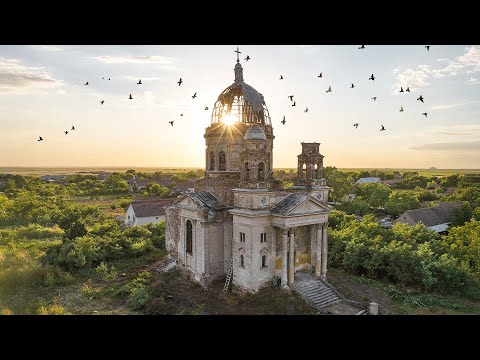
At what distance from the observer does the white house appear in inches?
1517

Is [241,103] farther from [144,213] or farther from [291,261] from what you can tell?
[144,213]

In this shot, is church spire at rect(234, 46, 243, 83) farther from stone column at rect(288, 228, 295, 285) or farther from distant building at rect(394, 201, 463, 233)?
distant building at rect(394, 201, 463, 233)

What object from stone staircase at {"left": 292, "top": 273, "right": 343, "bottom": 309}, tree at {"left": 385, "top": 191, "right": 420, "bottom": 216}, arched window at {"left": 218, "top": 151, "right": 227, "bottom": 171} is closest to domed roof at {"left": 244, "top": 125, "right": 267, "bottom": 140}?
arched window at {"left": 218, "top": 151, "right": 227, "bottom": 171}

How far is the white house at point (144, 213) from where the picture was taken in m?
38.5

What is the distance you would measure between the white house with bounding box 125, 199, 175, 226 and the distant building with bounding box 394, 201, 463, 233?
26.6 m

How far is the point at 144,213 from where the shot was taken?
38.9 m

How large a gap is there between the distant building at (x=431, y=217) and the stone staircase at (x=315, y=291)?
71.3 feet

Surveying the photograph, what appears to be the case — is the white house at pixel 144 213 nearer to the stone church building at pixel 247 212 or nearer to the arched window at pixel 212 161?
the stone church building at pixel 247 212

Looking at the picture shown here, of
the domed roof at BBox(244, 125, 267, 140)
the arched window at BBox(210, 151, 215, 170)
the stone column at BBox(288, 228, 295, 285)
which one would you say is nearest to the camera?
the stone column at BBox(288, 228, 295, 285)

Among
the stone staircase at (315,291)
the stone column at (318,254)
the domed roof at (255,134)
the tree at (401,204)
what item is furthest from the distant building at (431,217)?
the domed roof at (255,134)

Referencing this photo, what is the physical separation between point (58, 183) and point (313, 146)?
5033cm

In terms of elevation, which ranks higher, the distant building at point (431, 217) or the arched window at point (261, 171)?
the arched window at point (261, 171)

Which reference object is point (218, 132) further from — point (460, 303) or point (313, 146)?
point (460, 303)

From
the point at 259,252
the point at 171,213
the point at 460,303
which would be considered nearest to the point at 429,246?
the point at 460,303
